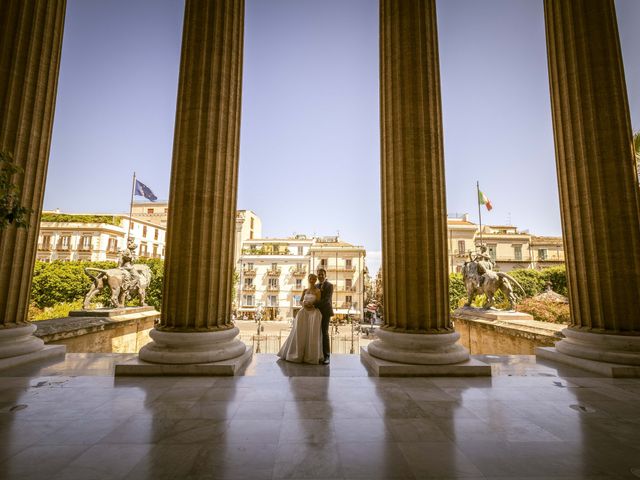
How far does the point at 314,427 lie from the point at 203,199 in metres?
4.78

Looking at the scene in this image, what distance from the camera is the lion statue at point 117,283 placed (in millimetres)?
14562

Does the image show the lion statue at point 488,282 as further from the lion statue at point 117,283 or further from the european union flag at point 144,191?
the european union flag at point 144,191

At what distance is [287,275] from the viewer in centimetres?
5209

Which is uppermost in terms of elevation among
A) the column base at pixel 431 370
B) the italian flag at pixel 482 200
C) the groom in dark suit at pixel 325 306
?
the italian flag at pixel 482 200

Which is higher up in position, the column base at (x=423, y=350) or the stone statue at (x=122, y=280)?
the stone statue at (x=122, y=280)

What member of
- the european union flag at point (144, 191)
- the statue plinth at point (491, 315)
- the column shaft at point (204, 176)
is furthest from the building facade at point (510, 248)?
the column shaft at point (204, 176)

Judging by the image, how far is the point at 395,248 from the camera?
7.32m

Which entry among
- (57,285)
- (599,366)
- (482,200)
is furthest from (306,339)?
(57,285)

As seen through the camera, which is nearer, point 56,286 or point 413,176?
point 413,176

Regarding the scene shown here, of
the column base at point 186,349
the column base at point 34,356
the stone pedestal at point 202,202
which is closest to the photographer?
the column base at point 186,349

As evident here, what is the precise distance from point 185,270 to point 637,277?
9.27 meters

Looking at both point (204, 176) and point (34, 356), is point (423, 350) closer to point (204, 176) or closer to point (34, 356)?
point (204, 176)

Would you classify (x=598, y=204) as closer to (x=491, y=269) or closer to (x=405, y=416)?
(x=405, y=416)

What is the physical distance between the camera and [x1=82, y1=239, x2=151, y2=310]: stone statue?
48.0 feet
